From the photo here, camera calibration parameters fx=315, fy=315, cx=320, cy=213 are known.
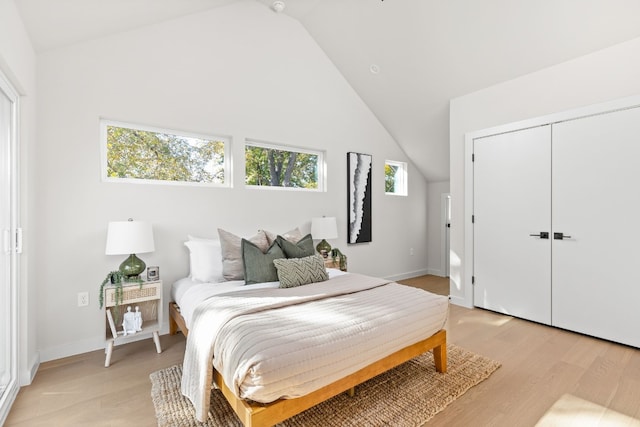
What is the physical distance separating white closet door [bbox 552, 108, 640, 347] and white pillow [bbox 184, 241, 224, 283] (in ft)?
10.9

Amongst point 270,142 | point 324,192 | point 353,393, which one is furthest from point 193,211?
point 353,393

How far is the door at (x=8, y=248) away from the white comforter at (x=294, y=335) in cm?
116

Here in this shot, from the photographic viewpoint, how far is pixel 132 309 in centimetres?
284

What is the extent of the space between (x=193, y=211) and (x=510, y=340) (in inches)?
130

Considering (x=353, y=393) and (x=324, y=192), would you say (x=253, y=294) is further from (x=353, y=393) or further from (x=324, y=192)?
(x=324, y=192)

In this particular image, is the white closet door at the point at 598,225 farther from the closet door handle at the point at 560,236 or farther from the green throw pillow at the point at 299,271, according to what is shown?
the green throw pillow at the point at 299,271

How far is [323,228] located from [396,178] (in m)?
2.06

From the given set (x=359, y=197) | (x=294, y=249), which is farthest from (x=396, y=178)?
(x=294, y=249)

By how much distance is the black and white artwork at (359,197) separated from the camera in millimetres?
4551

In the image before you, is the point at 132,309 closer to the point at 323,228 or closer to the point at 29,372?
the point at 29,372

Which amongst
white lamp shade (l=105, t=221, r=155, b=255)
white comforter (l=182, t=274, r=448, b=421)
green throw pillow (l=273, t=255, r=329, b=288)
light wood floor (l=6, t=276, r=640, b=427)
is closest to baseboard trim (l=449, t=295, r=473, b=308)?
light wood floor (l=6, t=276, r=640, b=427)

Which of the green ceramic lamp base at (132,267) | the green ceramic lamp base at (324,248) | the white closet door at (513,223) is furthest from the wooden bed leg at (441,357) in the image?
the green ceramic lamp base at (132,267)

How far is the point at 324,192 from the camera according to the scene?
432 cm

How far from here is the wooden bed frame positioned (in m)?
1.47
